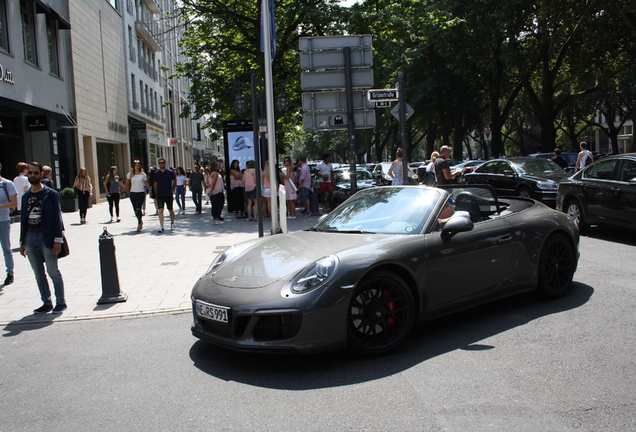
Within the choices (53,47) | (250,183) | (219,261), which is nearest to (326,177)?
(250,183)

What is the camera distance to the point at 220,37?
905 inches

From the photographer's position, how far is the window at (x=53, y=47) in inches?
846

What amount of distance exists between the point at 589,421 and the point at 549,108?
25.9 m

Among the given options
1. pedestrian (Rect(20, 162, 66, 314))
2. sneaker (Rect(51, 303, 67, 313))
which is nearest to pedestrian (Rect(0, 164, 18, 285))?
pedestrian (Rect(20, 162, 66, 314))

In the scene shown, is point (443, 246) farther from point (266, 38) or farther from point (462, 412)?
point (266, 38)

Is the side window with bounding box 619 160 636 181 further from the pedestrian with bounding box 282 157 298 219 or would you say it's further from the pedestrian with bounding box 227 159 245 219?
the pedestrian with bounding box 227 159 245 219

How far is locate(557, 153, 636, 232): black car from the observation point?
31.0 feet

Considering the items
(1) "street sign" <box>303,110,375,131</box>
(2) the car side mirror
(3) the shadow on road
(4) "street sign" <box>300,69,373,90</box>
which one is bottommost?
(3) the shadow on road

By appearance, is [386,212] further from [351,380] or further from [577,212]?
[577,212]

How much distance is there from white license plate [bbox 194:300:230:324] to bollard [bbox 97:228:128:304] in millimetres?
2573

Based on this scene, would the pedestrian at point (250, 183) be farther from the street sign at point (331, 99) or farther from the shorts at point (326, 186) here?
the street sign at point (331, 99)

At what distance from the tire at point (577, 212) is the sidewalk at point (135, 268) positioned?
6226 millimetres

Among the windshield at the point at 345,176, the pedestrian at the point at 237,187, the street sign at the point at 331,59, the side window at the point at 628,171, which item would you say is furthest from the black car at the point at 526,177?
the pedestrian at the point at 237,187

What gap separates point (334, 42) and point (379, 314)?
6.68 m
